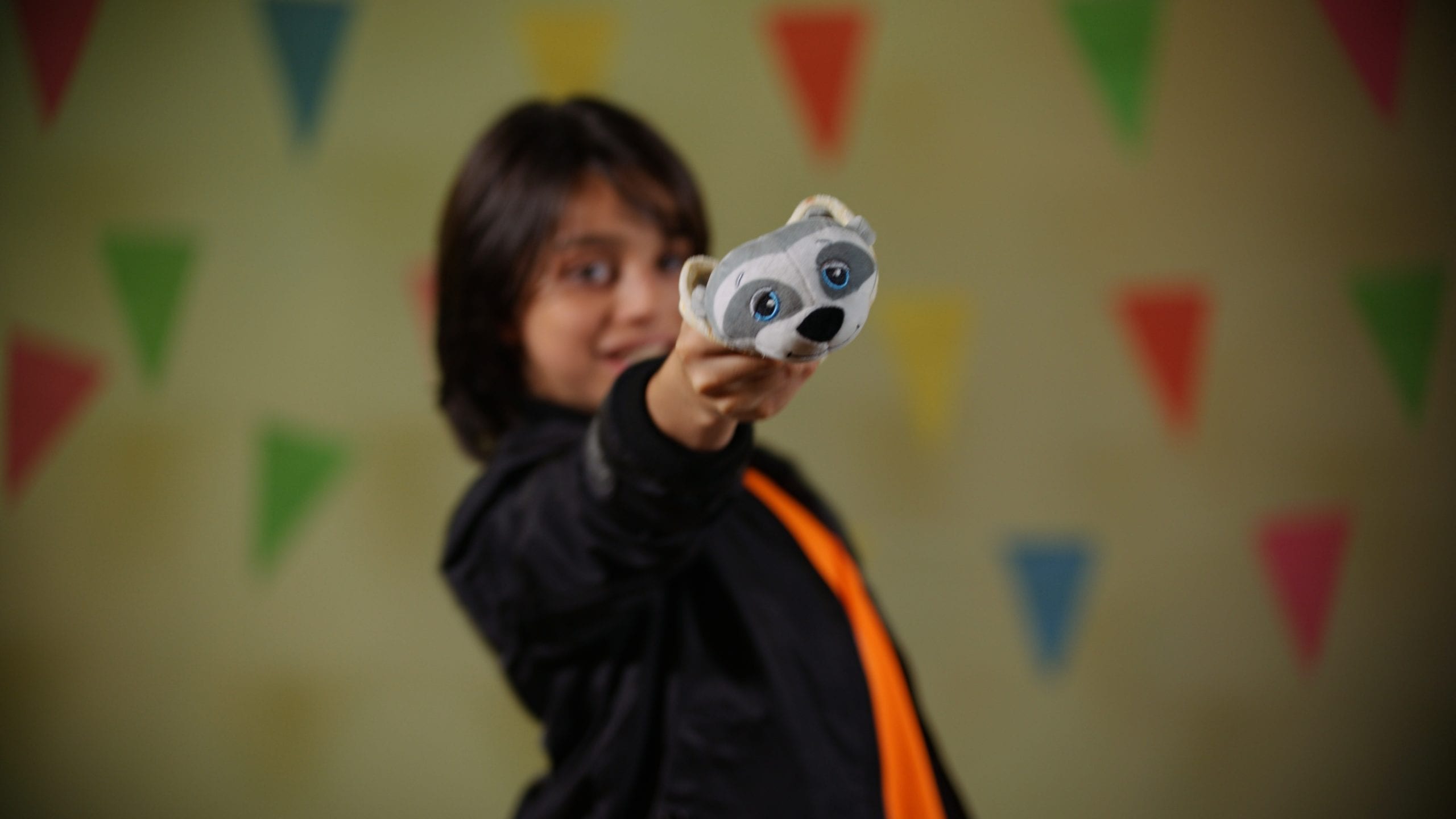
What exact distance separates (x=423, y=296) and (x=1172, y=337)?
2.77ft

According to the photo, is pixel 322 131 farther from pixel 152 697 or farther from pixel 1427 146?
pixel 1427 146

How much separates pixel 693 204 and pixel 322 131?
0.58 meters

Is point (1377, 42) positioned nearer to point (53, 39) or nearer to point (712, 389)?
point (712, 389)

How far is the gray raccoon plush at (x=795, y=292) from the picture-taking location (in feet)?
1.00

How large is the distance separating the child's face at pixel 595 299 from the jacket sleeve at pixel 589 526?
0.24 ft

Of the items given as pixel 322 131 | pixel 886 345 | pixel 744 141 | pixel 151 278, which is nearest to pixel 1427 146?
pixel 886 345

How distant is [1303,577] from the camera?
3.50ft

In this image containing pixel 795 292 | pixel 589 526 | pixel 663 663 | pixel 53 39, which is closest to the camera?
pixel 795 292

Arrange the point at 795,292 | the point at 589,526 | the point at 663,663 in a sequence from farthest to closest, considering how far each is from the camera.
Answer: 1. the point at 663,663
2. the point at 589,526
3. the point at 795,292

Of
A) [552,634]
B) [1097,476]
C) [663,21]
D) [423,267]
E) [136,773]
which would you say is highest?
[663,21]

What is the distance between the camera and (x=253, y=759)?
1.02m

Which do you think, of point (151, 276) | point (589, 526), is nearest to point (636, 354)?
point (589, 526)

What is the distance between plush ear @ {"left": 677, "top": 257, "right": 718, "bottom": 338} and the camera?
1.10 ft

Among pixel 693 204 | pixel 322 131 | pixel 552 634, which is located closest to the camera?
pixel 552 634
